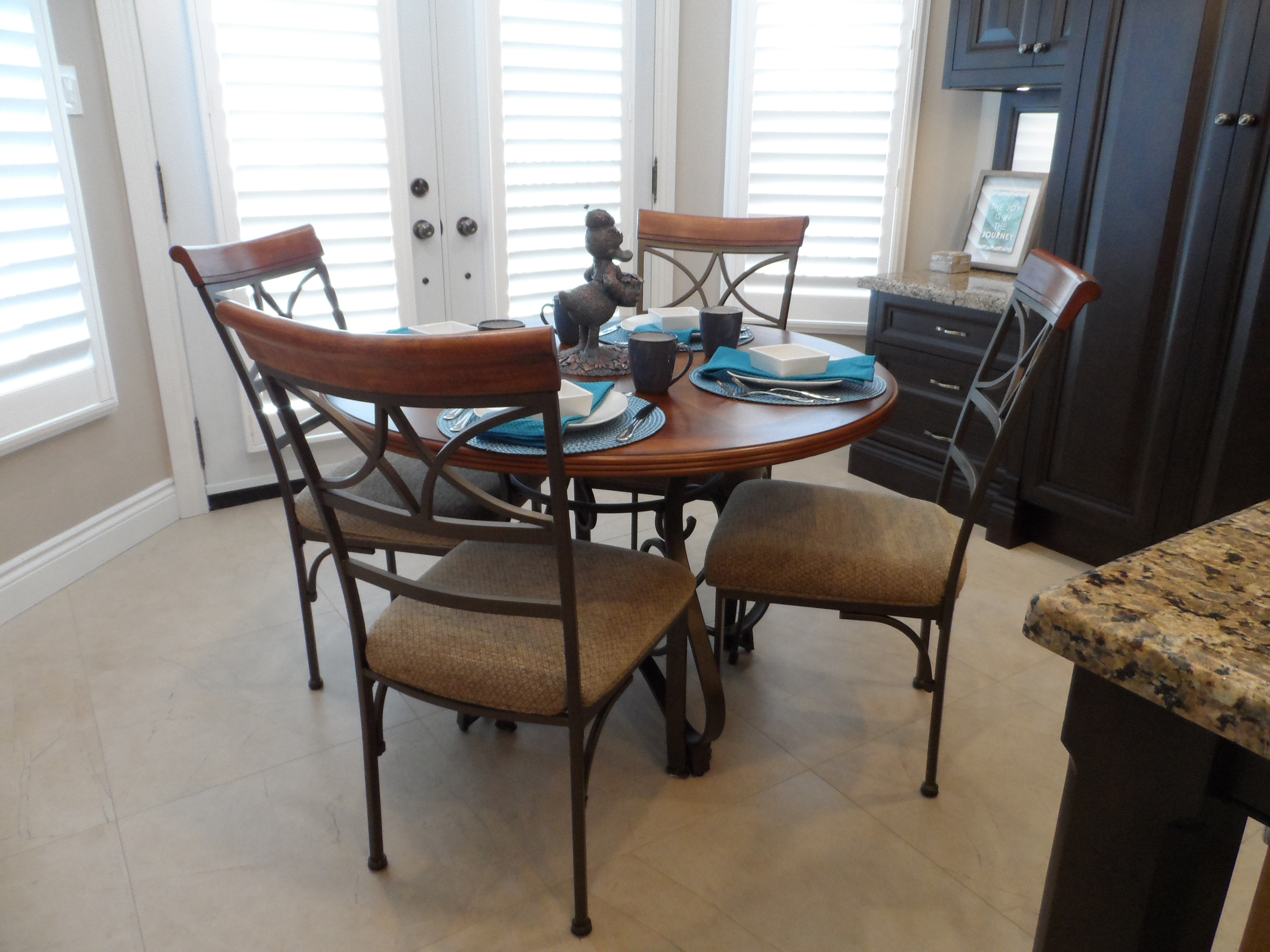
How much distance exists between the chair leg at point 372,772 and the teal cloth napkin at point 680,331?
3.55 ft

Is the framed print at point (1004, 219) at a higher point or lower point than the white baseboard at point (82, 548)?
higher

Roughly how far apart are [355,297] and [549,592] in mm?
1839

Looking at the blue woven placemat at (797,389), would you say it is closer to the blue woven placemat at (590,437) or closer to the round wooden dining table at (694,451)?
the round wooden dining table at (694,451)

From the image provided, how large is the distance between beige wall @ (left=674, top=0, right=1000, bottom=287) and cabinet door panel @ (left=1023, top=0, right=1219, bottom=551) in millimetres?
961

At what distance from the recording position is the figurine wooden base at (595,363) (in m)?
1.87

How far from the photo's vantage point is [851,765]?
1873mm

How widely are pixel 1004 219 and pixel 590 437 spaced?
2.27m

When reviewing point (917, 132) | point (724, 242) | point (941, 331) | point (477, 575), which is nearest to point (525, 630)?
point (477, 575)

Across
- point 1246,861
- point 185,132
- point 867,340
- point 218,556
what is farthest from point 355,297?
point 1246,861

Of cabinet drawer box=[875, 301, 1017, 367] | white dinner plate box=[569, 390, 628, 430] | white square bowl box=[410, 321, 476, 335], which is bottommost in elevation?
cabinet drawer box=[875, 301, 1017, 367]

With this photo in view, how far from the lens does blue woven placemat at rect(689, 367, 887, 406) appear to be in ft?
5.64

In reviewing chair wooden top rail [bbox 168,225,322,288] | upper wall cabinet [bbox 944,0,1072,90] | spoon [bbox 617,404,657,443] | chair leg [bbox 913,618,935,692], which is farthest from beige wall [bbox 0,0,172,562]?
upper wall cabinet [bbox 944,0,1072,90]

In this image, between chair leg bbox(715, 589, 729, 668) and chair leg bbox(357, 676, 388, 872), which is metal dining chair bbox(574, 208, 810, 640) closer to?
chair leg bbox(715, 589, 729, 668)

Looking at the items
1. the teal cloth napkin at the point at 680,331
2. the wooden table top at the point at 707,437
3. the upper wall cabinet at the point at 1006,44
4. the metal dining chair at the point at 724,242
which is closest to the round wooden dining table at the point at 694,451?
the wooden table top at the point at 707,437
